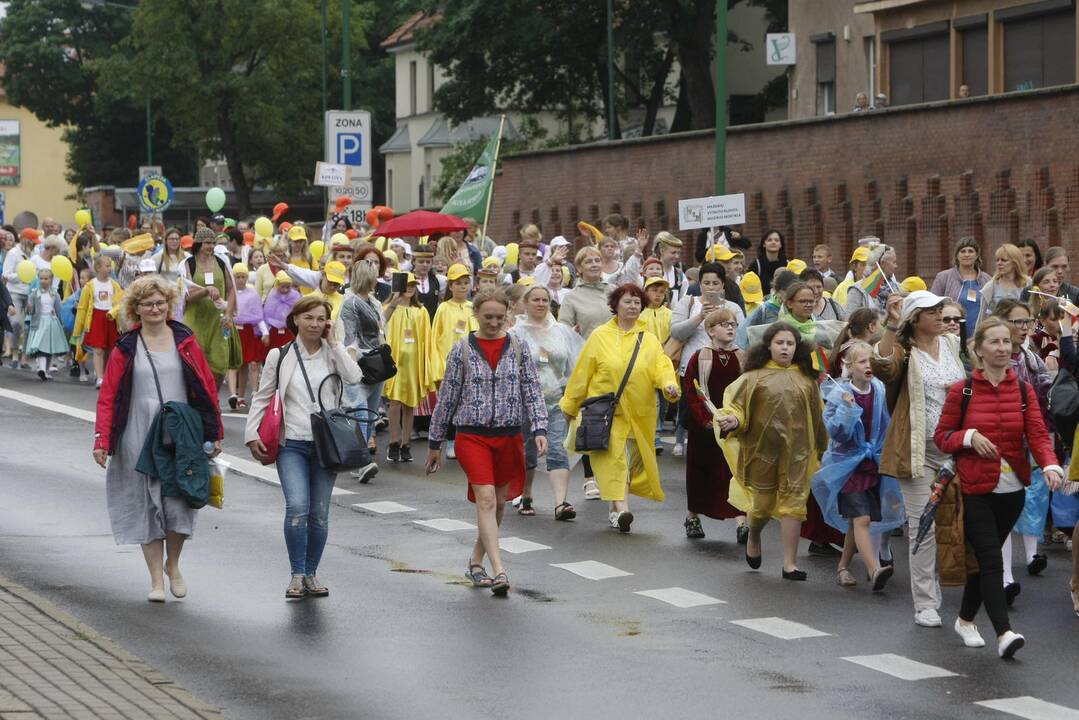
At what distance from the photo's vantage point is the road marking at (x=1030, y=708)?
8250 millimetres

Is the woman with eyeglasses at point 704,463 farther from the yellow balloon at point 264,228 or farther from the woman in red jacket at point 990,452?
the yellow balloon at point 264,228

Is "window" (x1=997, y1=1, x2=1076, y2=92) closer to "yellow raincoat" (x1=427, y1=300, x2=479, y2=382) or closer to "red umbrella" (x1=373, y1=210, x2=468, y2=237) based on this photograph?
"red umbrella" (x1=373, y1=210, x2=468, y2=237)

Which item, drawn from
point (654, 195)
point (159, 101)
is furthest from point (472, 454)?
point (159, 101)

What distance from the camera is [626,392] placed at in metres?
13.9

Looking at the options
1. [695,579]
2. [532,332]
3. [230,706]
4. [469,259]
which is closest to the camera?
[230,706]

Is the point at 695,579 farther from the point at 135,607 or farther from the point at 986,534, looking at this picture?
the point at 135,607

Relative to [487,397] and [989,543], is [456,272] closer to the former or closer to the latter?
[487,397]

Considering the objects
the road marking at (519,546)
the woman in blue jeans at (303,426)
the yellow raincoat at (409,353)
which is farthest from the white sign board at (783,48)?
the woman in blue jeans at (303,426)

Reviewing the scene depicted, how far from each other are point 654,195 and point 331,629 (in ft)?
90.6

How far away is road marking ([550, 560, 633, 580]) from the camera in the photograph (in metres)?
11.9

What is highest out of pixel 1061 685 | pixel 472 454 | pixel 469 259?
pixel 469 259

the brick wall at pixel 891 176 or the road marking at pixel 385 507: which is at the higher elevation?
the brick wall at pixel 891 176

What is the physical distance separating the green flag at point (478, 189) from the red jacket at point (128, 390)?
15.6 meters

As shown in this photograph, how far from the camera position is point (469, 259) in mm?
22703
